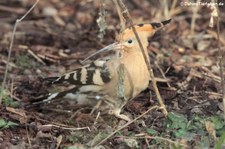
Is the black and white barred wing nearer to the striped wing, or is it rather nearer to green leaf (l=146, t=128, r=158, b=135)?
the striped wing

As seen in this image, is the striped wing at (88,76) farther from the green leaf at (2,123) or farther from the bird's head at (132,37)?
the green leaf at (2,123)

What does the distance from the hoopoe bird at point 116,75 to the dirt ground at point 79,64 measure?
0.46 feet

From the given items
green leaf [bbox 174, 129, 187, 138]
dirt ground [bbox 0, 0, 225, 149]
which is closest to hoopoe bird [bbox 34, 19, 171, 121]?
dirt ground [bbox 0, 0, 225, 149]

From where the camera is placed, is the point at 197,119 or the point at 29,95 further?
the point at 29,95

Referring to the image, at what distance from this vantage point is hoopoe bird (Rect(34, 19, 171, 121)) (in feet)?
15.3

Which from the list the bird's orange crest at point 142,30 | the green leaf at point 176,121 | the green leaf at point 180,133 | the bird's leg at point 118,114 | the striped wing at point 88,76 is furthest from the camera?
the striped wing at point 88,76

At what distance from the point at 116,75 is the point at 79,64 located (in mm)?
1130

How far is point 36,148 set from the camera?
13.3 ft

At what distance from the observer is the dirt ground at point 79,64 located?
416 cm

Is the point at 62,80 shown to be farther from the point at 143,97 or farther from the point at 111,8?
the point at 111,8

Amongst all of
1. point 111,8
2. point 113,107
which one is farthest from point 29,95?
point 111,8

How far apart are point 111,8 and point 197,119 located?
310 centimetres

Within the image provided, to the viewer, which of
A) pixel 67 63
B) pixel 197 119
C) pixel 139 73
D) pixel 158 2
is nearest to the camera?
pixel 197 119

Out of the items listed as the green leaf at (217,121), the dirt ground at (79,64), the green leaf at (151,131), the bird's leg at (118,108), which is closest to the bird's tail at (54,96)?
the dirt ground at (79,64)
